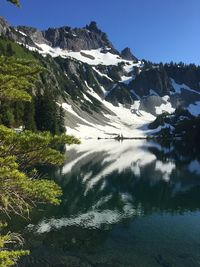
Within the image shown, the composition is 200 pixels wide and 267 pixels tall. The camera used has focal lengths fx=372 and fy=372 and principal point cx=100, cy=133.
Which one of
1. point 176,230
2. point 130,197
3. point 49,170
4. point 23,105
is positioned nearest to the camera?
point 176,230

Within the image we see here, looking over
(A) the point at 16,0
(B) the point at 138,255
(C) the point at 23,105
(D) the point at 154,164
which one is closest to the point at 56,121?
(C) the point at 23,105

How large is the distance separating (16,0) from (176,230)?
33.7m

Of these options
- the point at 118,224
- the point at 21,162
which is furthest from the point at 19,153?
the point at 118,224

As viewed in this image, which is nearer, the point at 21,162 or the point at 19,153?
the point at 19,153

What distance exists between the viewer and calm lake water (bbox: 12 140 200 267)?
33.1 meters

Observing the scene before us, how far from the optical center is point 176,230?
41594 mm

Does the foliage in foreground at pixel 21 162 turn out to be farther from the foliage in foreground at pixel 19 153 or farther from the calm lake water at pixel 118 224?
the calm lake water at pixel 118 224

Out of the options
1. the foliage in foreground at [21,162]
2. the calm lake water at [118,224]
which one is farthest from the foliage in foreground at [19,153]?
the calm lake water at [118,224]

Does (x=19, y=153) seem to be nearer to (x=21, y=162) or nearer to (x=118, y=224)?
(x=21, y=162)

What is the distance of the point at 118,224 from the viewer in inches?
1720

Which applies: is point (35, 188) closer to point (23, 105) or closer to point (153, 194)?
point (153, 194)

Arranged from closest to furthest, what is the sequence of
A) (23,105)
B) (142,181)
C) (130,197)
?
(130,197), (142,181), (23,105)

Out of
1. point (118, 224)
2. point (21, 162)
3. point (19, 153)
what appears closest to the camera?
point (19, 153)

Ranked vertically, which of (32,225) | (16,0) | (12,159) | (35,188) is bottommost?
(32,225)
